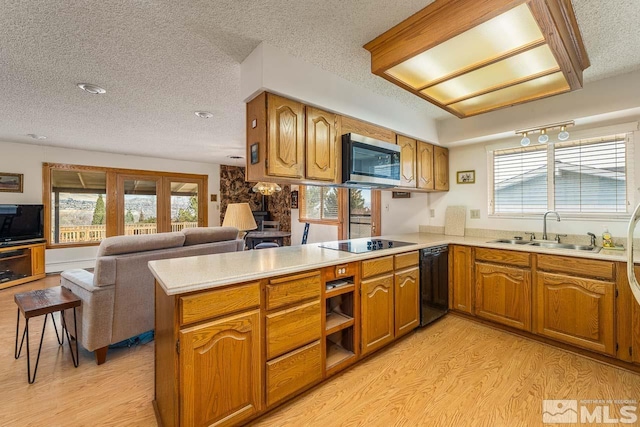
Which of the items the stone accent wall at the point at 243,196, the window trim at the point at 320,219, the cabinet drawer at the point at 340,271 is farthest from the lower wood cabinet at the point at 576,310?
the stone accent wall at the point at 243,196

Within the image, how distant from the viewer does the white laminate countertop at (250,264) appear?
1381 millimetres

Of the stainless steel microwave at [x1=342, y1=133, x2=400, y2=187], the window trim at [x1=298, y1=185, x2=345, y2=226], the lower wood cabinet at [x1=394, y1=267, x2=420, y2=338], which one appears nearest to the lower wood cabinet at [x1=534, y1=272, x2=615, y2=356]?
the lower wood cabinet at [x1=394, y1=267, x2=420, y2=338]

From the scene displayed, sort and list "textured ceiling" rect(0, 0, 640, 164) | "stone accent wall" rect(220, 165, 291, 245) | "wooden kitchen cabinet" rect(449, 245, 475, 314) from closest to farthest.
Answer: "textured ceiling" rect(0, 0, 640, 164), "wooden kitchen cabinet" rect(449, 245, 475, 314), "stone accent wall" rect(220, 165, 291, 245)

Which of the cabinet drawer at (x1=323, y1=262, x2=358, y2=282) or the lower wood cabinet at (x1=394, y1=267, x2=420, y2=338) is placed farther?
the lower wood cabinet at (x1=394, y1=267, x2=420, y2=338)

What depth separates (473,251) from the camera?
2.89 metres

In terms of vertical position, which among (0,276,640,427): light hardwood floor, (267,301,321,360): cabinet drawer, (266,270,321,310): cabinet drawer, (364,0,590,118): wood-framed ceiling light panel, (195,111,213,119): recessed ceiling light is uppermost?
(195,111,213,119): recessed ceiling light

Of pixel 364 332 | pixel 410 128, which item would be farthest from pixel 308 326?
pixel 410 128

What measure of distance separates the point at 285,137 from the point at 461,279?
2415 millimetres

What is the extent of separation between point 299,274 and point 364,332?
2.72 feet

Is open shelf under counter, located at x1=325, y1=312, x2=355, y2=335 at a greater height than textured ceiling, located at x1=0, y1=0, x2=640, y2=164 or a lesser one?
lesser

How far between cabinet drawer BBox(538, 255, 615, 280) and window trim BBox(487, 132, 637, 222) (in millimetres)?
747

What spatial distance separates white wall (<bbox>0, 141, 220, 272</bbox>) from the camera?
464cm

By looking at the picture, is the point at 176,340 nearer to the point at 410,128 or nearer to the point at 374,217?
the point at 410,128

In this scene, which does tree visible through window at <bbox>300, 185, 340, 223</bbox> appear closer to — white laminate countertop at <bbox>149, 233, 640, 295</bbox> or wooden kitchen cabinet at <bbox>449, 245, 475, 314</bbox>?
wooden kitchen cabinet at <bbox>449, 245, 475, 314</bbox>
